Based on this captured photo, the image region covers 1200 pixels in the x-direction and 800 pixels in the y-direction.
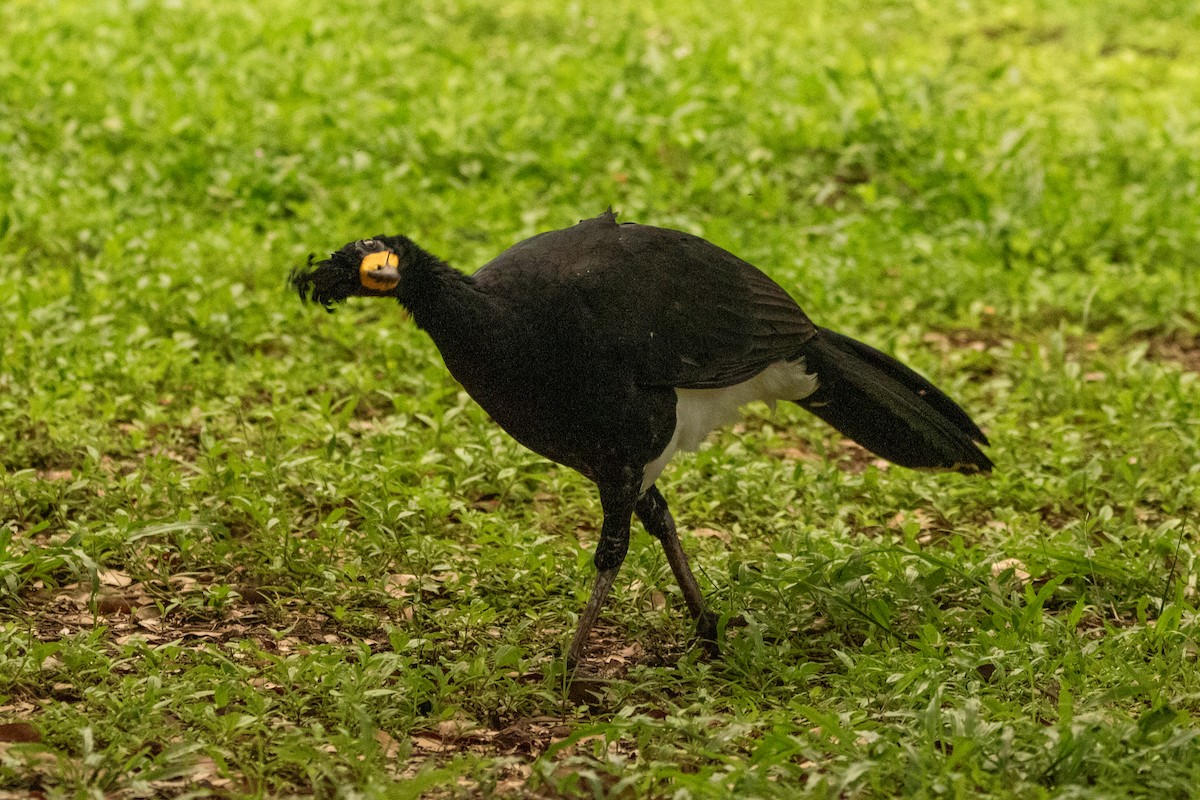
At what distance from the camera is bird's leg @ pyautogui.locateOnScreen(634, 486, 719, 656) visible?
180 inches

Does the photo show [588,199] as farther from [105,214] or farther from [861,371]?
[861,371]

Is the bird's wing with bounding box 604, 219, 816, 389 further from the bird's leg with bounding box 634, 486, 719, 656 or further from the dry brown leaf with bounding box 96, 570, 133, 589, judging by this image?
the dry brown leaf with bounding box 96, 570, 133, 589

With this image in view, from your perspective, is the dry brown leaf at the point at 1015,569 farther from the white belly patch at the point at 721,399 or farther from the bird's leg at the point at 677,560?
the bird's leg at the point at 677,560

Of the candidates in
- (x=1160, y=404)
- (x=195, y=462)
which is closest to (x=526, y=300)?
(x=195, y=462)

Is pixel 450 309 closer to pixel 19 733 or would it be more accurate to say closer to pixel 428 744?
pixel 428 744

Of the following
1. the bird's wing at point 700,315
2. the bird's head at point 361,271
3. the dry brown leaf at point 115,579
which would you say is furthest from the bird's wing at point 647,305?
the dry brown leaf at point 115,579

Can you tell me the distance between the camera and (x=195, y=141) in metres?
8.36

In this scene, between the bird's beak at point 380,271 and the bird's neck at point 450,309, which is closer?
the bird's beak at point 380,271

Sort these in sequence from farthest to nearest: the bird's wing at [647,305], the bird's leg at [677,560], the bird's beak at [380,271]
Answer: the bird's leg at [677,560] → the bird's wing at [647,305] → the bird's beak at [380,271]

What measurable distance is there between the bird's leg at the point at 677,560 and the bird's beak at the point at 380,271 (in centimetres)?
114

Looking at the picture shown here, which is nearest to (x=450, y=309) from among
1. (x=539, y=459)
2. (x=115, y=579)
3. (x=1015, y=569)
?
(x=115, y=579)

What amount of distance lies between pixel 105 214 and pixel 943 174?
4.73 metres

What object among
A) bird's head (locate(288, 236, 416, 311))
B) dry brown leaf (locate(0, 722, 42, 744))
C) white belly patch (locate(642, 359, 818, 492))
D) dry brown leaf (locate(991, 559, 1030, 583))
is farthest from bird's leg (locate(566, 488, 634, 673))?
dry brown leaf (locate(0, 722, 42, 744))

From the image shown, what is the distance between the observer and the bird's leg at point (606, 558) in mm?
4328
